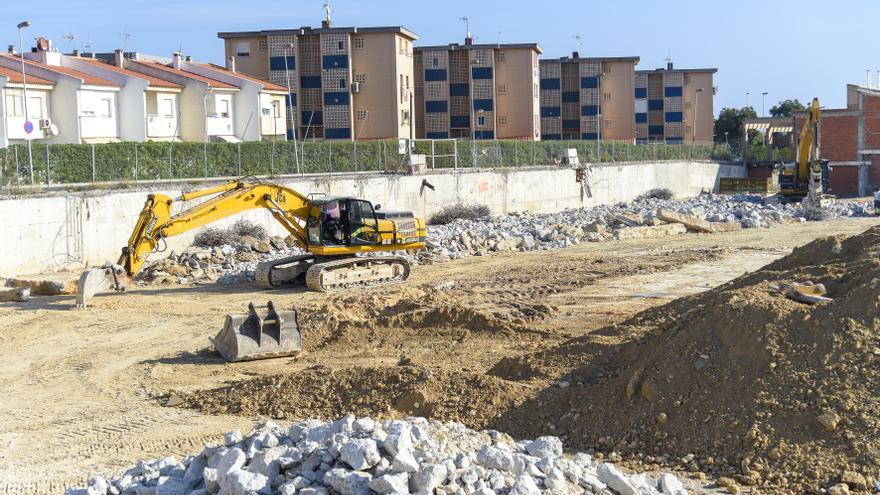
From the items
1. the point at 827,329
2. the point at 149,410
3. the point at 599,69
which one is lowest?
the point at 149,410

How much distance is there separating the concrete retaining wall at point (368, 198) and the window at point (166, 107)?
1722 cm

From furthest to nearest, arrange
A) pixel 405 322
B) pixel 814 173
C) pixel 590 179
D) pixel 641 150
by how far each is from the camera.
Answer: pixel 641 150
pixel 590 179
pixel 814 173
pixel 405 322

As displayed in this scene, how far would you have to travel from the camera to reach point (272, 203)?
74.0 ft

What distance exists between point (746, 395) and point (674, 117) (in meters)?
83.6

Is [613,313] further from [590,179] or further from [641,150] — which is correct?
[641,150]

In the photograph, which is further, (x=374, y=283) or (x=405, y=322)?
(x=374, y=283)

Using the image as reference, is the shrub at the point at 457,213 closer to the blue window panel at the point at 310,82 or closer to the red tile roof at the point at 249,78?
the red tile roof at the point at 249,78

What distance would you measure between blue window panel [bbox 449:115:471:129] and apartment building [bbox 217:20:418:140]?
946 cm

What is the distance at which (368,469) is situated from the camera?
8.62 m

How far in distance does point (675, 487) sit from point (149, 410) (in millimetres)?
7223

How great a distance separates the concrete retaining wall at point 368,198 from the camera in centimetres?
2542

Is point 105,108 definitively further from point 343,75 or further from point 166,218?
point 166,218

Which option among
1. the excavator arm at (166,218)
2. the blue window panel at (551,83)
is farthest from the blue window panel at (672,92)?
the excavator arm at (166,218)

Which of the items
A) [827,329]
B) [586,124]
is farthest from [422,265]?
[586,124]
